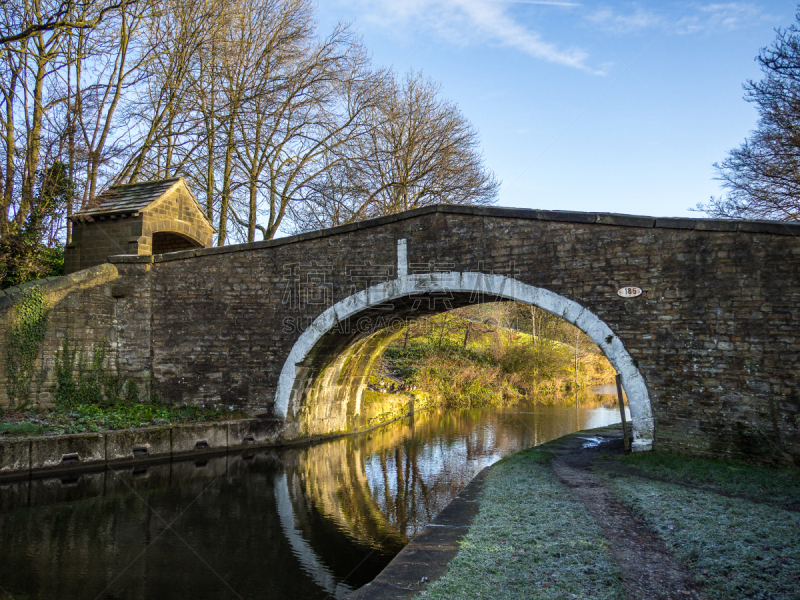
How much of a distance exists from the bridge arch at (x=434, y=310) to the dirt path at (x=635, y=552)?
5.94 feet

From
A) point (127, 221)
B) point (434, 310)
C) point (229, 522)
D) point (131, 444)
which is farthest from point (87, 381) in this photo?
point (434, 310)

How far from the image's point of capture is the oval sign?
7.08 meters

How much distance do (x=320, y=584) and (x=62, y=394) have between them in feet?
21.1

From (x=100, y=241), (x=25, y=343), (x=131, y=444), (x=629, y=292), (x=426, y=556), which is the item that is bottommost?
(x=426, y=556)

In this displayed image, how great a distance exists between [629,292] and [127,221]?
8948mm

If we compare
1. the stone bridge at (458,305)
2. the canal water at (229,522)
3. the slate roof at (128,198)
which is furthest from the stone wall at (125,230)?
the canal water at (229,522)

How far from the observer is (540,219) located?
780cm

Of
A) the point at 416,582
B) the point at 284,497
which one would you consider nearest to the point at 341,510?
the point at 284,497

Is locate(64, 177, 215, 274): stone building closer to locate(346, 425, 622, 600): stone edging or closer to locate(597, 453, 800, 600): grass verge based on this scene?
locate(346, 425, 622, 600): stone edging

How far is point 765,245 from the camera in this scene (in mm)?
6320

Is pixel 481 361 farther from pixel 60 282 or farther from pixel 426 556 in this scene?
pixel 426 556

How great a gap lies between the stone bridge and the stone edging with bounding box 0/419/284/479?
1.68 feet

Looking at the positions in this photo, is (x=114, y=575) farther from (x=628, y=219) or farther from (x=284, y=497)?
(x=628, y=219)

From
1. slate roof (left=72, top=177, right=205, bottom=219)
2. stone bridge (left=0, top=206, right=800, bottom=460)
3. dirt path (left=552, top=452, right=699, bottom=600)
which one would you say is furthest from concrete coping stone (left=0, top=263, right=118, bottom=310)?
dirt path (left=552, top=452, right=699, bottom=600)
